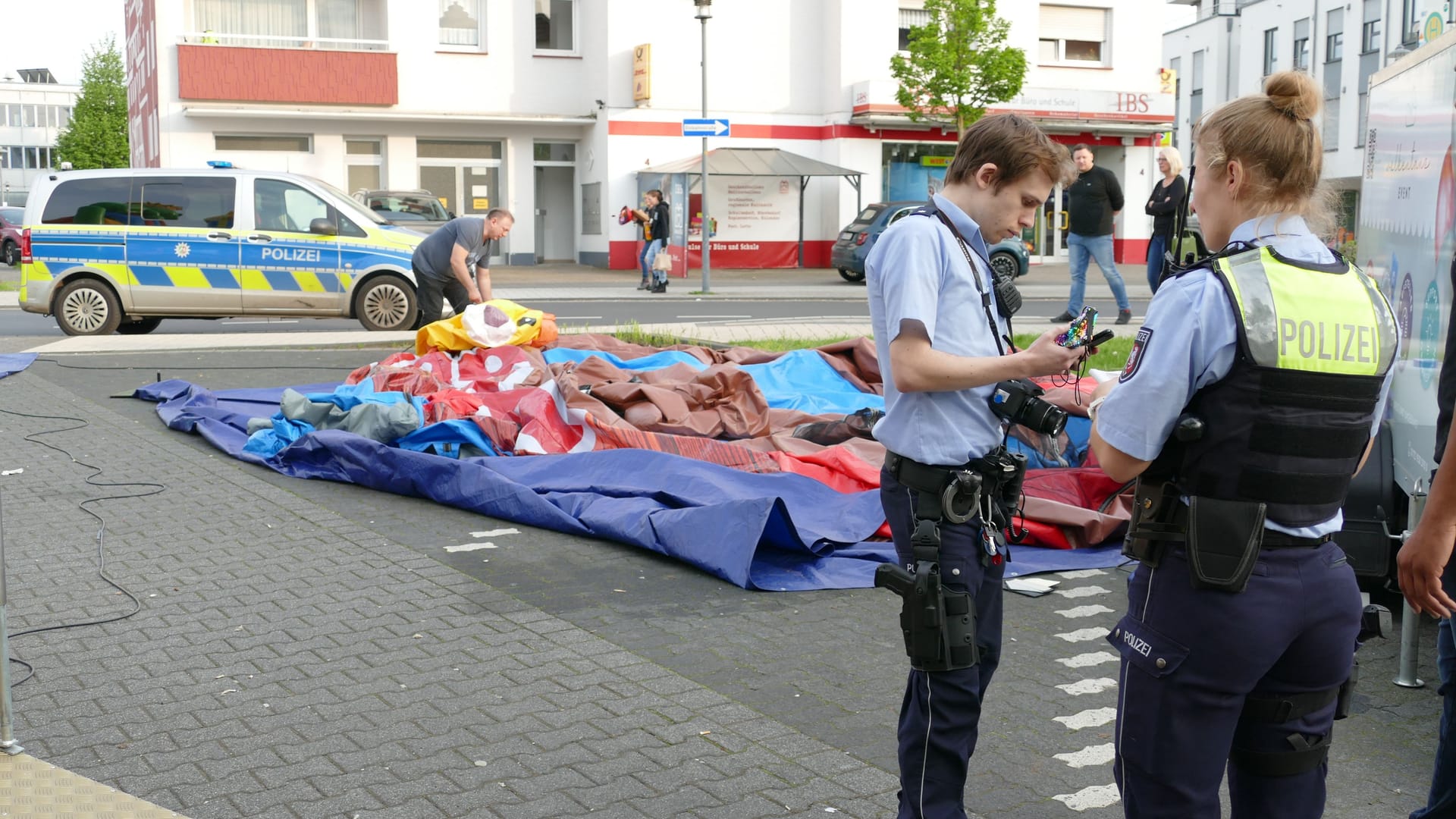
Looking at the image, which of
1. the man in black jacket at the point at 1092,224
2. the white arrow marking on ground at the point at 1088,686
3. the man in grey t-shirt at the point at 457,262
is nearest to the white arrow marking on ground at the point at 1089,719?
the white arrow marking on ground at the point at 1088,686

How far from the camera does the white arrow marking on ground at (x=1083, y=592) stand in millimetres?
5914

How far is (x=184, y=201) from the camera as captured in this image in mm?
16234

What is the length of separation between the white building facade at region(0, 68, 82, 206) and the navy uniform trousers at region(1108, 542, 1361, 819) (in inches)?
4445

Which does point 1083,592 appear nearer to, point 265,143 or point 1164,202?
point 1164,202

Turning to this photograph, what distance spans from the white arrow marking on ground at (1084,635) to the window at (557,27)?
3223 cm

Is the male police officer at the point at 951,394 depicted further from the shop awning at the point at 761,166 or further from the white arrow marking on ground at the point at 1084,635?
the shop awning at the point at 761,166

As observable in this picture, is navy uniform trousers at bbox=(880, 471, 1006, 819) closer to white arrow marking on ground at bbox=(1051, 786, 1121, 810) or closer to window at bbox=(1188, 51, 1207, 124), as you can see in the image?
white arrow marking on ground at bbox=(1051, 786, 1121, 810)

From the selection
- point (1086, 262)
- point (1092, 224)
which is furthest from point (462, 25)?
point (1092, 224)

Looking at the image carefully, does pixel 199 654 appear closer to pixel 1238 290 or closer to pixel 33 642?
pixel 33 642

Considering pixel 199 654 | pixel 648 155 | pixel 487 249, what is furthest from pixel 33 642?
pixel 648 155

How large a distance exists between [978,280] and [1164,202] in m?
11.0

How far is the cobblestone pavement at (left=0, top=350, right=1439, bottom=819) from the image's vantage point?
3.88m

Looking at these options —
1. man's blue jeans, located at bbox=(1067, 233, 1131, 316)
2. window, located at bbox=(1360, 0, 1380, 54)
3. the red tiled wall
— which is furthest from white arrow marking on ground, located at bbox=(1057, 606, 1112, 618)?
window, located at bbox=(1360, 0, 1380, 54)

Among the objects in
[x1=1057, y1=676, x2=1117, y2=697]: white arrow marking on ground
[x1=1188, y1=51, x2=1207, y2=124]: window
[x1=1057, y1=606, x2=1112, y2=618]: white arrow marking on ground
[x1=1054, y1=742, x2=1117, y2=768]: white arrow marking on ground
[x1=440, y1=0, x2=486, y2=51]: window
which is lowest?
[x1=1054, y1=742, x2=1117, y2=768]: white arrow marking on ground
